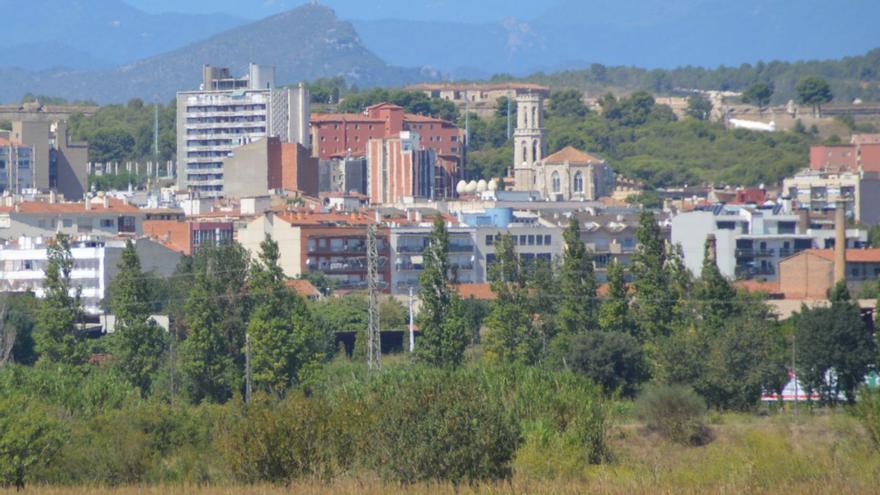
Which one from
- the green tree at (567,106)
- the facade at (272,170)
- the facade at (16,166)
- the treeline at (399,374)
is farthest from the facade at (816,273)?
the green tree at (567,106)

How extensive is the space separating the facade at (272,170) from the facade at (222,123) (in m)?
9.38

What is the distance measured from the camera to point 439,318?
44.1 meters

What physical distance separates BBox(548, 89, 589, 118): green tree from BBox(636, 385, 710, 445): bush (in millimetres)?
90124

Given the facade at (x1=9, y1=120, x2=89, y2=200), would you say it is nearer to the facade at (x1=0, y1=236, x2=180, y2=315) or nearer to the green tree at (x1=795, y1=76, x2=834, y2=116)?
the facade at (x1=0, y1=236, x2=180, y2=315)

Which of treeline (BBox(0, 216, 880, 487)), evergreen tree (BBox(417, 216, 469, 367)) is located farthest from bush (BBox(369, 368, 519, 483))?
evergreen tree (BBox(417, 216, 469, 367))

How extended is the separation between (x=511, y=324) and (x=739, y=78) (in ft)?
440

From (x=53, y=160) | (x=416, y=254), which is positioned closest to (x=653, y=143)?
(x=53, y=160)

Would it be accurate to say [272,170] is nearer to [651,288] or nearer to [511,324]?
[511,324]

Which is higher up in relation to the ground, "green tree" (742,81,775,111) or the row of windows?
"green tree" (742,81,775,111)

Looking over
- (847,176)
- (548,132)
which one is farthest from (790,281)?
(548,132)

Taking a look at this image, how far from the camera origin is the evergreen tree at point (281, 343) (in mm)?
40656

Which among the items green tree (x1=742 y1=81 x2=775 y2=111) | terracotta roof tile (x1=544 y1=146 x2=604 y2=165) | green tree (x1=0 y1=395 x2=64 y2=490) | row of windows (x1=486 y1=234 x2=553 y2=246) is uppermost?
green tree (x1=742 y1=81 x2=775 y2=111)

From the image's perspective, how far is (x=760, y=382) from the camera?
40.0 meters

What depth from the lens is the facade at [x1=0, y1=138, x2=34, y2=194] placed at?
315 ft
